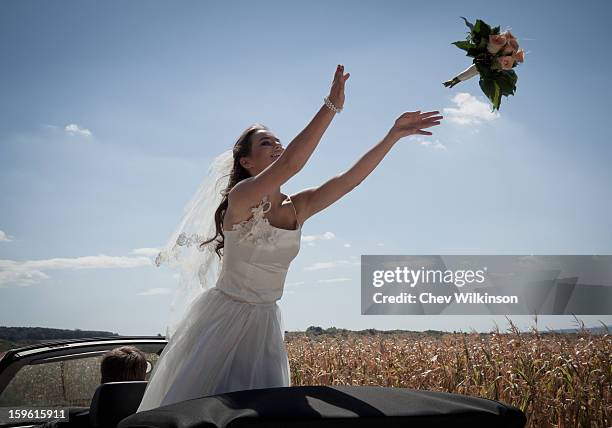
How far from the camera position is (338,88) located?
278cm

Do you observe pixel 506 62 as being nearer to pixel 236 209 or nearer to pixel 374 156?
pixel 374 156

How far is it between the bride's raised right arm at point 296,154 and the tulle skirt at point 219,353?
50cm

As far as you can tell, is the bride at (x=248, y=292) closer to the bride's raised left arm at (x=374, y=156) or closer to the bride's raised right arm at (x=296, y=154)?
the bride's raised right arm at (x=296, y=154)

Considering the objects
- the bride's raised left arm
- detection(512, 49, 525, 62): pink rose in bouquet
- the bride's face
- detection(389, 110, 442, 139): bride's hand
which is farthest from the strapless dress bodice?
detection(512, 49, 525, 62): pink rose in bouquet

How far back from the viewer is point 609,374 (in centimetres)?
737

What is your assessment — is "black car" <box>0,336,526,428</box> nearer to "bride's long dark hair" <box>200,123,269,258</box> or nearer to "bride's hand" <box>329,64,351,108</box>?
"bride's long dark hair" <box>200,123,269,258</box>

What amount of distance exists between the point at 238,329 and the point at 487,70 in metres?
2.05

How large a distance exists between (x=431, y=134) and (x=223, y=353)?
1.56m

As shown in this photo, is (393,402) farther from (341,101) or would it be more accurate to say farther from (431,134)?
(431,134)

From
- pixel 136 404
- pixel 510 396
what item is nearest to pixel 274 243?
pixel 136 404

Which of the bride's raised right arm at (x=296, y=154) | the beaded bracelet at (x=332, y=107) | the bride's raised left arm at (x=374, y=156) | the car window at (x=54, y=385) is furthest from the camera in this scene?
the car window at (x=54, y=385)

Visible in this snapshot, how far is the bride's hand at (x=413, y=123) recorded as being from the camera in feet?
11.6

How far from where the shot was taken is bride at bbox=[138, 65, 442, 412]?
274cm

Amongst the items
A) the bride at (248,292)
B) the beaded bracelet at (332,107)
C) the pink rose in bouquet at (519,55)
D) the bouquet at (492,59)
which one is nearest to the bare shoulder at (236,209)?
the bride at (248,292)
